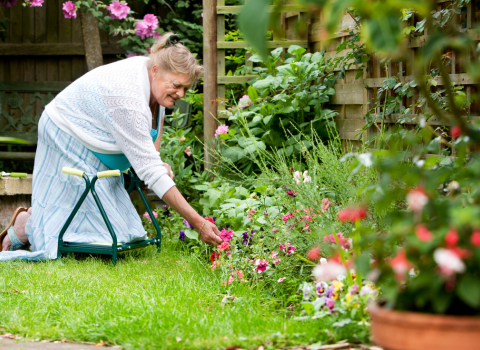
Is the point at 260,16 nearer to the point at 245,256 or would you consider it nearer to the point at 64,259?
the point at 245,256

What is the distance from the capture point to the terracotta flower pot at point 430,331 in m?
0.97

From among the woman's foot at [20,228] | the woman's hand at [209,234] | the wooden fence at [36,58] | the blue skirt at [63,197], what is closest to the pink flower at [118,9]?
the wooden fence at [36,58]

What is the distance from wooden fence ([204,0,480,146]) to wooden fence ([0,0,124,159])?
207 centimetres

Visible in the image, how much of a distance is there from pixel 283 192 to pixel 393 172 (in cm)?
169

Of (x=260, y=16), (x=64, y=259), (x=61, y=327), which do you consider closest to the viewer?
(x=260, y=16)

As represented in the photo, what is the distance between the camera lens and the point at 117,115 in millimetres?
3123

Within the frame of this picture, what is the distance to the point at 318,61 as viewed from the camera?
3811mm

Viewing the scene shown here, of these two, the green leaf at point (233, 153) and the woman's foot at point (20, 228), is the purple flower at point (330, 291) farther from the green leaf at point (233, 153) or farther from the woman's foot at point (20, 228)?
the woman's foot at point (20, 228)

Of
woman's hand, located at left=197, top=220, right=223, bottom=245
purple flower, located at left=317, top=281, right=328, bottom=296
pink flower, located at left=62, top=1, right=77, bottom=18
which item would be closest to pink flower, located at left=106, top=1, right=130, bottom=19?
pink flower, located at left=62, top=1, right=77, bottom=18

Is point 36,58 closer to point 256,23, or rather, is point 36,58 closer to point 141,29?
point 141,29

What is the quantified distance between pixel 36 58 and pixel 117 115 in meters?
3.56


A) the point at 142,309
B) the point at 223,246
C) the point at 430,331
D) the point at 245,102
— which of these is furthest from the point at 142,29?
the point at 430,331

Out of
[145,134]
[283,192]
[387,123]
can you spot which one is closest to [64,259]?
[145,134]

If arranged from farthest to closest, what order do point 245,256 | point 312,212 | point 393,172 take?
point 245,256 → point 312,212 → point 393,172
